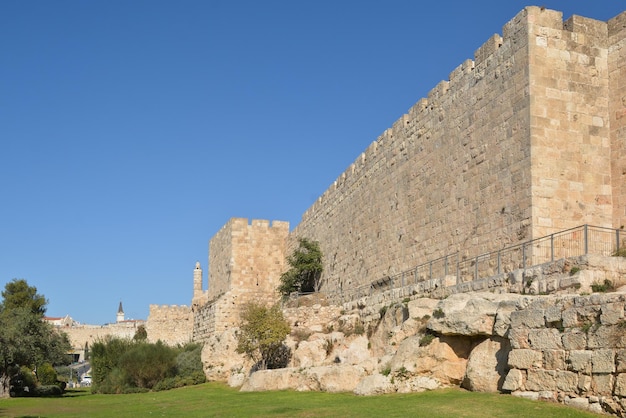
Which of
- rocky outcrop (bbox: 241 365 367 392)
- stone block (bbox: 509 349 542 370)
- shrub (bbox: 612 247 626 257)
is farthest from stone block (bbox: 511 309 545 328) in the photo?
rocky outcrop (bbox: 241 365 367 392)

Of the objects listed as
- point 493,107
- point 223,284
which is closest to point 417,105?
point 493,107

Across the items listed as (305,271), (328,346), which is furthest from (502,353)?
(305,271)

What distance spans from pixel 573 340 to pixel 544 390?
80 cm

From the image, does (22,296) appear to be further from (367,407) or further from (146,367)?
(367,407)

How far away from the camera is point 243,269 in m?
32.7

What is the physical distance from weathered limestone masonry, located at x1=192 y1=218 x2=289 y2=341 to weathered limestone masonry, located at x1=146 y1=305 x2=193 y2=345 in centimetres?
507

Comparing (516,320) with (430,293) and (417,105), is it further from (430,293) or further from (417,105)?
(417,105)

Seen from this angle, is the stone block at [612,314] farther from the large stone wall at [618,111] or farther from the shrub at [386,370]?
the large stone wall at [618,111]

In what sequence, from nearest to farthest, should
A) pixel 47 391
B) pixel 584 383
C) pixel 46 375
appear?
pixel 584 383
pixel 47 391
pixel 46 375

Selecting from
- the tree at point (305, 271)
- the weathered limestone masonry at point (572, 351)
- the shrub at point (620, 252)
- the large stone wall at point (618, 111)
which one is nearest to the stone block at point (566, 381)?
the weathered limestone masonry at point (572, 351)

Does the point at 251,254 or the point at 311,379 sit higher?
the point at 251,254

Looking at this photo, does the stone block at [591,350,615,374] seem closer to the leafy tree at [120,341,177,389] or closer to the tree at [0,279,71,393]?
the tree at [0,279,71,393]

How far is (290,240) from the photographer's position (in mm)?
33656

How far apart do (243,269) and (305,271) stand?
4.50m
